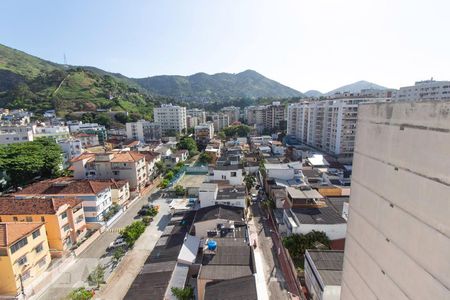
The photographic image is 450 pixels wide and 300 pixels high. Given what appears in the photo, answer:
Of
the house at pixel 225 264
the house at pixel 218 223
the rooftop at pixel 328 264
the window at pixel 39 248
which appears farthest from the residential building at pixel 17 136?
the rooftop at pixel 328 264

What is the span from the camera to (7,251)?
1859 centimetres

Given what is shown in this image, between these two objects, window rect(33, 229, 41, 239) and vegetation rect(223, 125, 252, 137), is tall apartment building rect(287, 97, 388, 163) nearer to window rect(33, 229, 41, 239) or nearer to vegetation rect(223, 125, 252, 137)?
vegetation rect(223, 125, 252, 137)

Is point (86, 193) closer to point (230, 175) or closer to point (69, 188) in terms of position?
point (69, 188)

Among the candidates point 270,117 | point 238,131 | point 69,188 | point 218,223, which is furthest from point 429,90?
point 69,188

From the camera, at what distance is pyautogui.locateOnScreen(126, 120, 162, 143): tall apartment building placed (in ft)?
277

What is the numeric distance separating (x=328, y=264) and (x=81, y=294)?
18.7 m

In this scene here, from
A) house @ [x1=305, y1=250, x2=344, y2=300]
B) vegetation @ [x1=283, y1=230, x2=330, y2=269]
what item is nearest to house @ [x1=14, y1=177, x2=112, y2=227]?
vegetation @ [x1=283, y1=230, x2=330, y2=269]

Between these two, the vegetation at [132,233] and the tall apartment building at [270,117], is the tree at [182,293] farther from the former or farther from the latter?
the tall apartment building at [270,117]

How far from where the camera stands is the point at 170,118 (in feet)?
306

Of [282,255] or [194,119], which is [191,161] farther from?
[194,119]

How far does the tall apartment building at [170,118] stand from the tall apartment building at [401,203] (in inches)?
3415

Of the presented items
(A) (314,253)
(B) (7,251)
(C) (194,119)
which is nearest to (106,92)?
(C) (194,119)

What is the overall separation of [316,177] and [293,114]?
48763 mm

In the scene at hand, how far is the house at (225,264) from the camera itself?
17.7m
